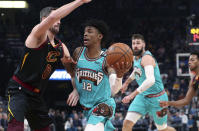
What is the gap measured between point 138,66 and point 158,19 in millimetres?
17508

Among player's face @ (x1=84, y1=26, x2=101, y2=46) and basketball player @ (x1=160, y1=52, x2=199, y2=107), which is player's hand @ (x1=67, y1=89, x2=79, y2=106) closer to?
player's face @ (x1=84, y1=26, x2=101, y2=46)

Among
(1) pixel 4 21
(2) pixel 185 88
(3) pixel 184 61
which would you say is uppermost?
(1) pixel 4 21

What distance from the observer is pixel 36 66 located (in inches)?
167

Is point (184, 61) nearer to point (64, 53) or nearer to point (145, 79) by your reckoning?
point (145, 79)

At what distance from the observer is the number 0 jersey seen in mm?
4543

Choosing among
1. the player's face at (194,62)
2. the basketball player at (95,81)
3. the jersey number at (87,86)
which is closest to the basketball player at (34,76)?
the basketball player at (95,81)

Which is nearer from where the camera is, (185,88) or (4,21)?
(185,88)

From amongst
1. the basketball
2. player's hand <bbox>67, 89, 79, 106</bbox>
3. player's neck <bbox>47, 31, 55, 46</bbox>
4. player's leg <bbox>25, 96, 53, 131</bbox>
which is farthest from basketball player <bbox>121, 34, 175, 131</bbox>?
player's neck <bbox>47, 31, 55, 46</bbox>

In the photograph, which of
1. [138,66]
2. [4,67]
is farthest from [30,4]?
[138,66]

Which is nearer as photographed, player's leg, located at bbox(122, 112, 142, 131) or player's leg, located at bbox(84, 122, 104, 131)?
player's leg, located at bbox(84, 122, 104, 131)

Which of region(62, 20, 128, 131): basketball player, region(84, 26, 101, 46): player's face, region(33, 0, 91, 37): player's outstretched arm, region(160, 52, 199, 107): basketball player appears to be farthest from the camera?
region(160, 52, 199, 107): basketball player

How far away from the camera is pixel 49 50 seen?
428 cm

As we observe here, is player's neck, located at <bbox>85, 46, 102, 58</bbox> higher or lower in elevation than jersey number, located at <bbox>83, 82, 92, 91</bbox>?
higher

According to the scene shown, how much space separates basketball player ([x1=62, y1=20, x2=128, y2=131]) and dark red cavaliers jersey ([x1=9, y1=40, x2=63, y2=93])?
0.40 m
